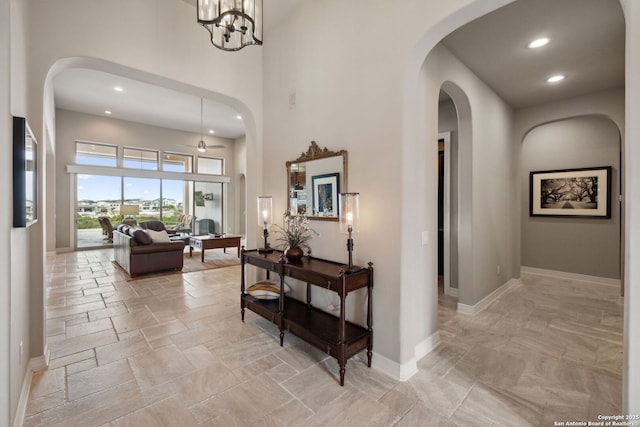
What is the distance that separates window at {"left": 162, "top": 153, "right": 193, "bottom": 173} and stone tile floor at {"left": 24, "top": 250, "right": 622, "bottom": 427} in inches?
272

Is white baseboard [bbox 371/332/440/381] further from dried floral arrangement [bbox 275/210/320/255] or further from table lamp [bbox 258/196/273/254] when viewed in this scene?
table lamp [bbox 258/196/273/254]

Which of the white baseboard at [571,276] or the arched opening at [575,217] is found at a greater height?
the arched opening at [575,217]

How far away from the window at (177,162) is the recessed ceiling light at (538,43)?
1024 centimetres

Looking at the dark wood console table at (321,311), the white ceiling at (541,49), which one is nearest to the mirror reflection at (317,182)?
the dark wood console table at (321,311)

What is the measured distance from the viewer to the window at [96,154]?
8.53m

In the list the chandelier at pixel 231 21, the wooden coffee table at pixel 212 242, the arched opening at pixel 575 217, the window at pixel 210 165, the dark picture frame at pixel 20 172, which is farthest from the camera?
the window at pixel 210 165

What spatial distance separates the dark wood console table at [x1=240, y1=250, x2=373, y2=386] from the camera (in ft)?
7.61

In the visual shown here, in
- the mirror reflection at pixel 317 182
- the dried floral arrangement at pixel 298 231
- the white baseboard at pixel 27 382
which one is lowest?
the white baseboard at pixel 27 382

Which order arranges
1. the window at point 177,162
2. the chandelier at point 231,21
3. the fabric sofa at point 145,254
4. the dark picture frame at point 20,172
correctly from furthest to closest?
the window at point 177,162, the fabric sofa at point 145,254, the chandelier at point 231,21, the dark picture frame at point 20,172

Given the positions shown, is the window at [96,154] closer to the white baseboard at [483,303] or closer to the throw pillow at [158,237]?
the throw pillow at [158,237]

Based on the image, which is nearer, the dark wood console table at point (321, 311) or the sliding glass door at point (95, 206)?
the dark wood console table at point (321, 311)

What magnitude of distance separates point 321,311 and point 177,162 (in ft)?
30.6

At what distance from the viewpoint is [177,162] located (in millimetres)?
10328

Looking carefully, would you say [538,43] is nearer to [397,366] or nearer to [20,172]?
[397,366]
